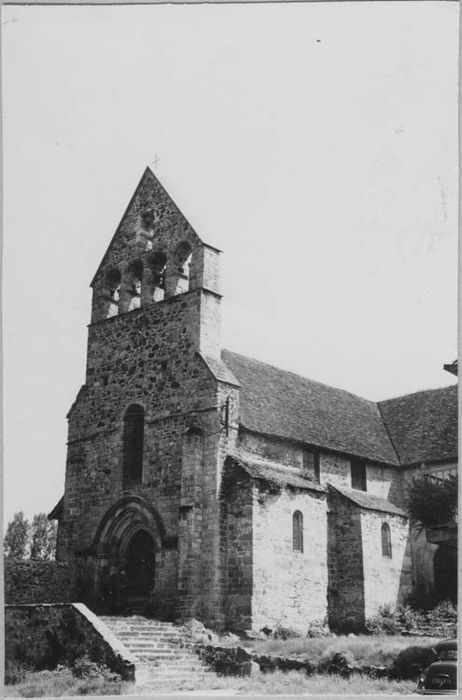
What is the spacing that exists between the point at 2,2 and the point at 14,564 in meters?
18.1

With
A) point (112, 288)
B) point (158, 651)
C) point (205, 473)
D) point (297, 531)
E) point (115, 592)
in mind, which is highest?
point (112, 288)

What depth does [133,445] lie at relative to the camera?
103 feet

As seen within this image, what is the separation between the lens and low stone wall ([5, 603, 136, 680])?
72.7 feet

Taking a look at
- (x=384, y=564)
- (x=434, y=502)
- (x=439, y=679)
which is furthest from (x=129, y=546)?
(x=439, y=679)

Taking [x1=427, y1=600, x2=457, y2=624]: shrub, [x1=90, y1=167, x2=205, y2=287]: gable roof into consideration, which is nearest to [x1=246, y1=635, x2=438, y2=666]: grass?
[x1=427, y1=600, x2=457, y2=624]: shrub

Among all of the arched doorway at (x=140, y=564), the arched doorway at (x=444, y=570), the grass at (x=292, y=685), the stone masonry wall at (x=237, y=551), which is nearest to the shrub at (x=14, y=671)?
the grass at (x=292, y=685)

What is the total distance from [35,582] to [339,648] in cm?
1145

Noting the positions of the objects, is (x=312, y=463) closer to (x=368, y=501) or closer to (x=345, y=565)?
(x=368, y=501)

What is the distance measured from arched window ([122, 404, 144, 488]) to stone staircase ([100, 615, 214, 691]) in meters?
5.53

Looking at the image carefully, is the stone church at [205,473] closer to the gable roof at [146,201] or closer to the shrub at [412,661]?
the gable roof at [146,201]

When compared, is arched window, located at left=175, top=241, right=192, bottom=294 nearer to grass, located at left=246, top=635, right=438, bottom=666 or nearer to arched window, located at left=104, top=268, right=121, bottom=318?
arched window, located at left=104, top=268, right=121, bottom=318

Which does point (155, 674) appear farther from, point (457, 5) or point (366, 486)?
point (457, 5)

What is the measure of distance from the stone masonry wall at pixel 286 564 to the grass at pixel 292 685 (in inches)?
166

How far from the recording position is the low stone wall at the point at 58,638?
2217 centimetres
